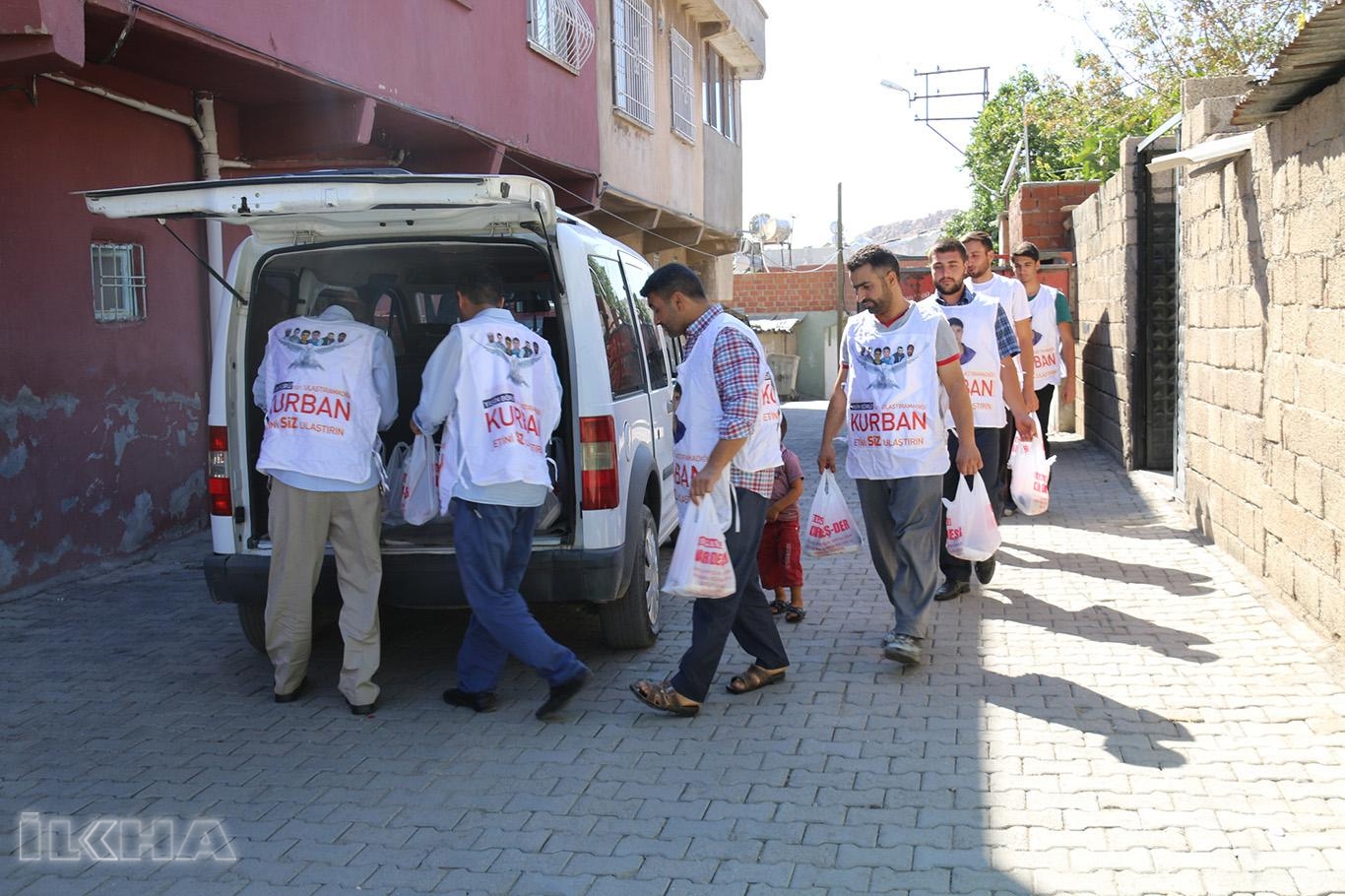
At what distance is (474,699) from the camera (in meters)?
5.54

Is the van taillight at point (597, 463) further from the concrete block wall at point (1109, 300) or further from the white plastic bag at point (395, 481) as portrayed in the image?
the concrete block wall at point (1109, 300)

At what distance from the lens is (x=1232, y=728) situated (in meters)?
5.00

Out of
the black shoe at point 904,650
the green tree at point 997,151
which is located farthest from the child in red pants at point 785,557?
the green tree at point 997,151

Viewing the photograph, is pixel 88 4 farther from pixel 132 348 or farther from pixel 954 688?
pixel 954 688

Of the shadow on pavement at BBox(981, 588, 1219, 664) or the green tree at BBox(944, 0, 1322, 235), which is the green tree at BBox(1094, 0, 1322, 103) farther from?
the shadow on pavement at BBox(981, 588, 1219, 664)

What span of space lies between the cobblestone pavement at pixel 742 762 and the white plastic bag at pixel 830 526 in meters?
0.52

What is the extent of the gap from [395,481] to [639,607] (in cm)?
129

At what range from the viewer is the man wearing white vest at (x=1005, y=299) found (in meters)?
8.01

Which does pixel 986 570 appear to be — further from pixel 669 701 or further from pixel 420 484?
pixel 420 484

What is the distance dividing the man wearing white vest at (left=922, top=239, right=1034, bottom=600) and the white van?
185 cm

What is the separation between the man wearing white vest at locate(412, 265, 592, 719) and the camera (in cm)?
525

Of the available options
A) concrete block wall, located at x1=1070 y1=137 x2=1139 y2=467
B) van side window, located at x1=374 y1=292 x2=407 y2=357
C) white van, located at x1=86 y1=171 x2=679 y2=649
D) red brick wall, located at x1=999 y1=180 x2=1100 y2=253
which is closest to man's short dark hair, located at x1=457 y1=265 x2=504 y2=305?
white van, located at x1=86 y1=171 x2=679 y2=649

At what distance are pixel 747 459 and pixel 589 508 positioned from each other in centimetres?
79

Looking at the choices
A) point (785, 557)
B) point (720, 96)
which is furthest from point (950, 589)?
point (720, 96)
